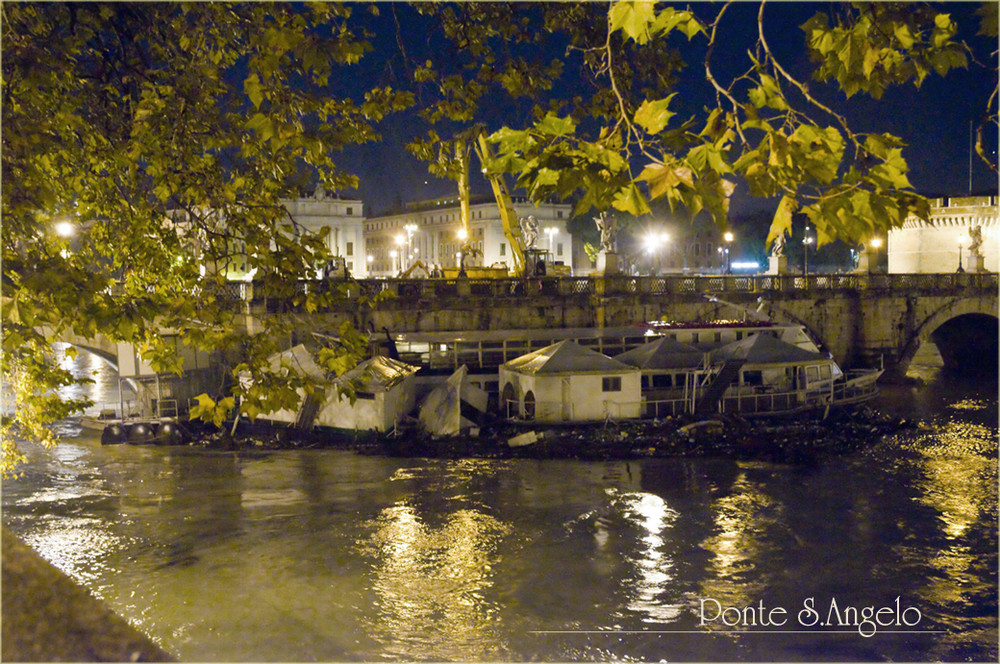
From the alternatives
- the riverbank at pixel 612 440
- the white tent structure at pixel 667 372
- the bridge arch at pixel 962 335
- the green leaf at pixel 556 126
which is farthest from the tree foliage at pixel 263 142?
the bridge arch at pixel 962 335

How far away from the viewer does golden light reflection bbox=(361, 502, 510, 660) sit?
12.1m

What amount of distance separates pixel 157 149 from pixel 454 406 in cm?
2012

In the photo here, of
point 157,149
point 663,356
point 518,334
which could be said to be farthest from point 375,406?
point 157,149

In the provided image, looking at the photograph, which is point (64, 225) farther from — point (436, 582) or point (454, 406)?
point (454, 406)

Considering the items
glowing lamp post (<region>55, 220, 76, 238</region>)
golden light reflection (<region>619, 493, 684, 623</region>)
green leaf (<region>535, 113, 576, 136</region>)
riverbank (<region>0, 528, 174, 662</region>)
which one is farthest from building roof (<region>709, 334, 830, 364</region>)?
riverbank (<region>0, 528, 174, 662</region>)

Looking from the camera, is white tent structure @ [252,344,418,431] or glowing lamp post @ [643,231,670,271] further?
glowing lamp post @ [643,231,670,271]

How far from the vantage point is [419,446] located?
2438 centimetres

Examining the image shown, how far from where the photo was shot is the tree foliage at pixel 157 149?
17.0 ft

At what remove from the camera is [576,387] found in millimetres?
25875

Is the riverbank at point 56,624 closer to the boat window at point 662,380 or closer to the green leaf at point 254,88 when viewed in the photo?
the green leaf at point 254,88

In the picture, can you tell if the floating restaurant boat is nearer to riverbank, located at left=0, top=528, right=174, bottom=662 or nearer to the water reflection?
the water reflection

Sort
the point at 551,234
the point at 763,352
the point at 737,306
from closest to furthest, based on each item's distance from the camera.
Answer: the point at 763,352
the point at 737,306
the point at 551,234

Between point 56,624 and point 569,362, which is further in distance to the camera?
point 569,362

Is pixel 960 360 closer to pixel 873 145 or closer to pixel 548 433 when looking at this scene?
pixel 548 433
